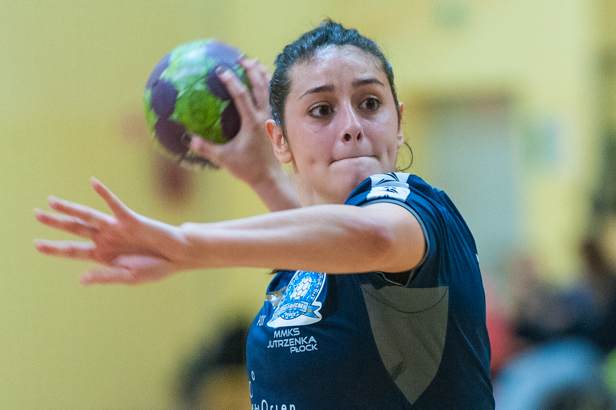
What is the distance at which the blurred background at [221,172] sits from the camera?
4.90 metres

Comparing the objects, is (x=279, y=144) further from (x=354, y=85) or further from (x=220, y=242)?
(x=220, y=242)

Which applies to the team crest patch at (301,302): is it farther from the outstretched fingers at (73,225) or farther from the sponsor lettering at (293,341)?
the outstretched fingers at (73,225)

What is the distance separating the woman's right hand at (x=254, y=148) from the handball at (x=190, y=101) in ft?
0.07

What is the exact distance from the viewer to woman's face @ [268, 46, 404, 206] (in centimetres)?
152

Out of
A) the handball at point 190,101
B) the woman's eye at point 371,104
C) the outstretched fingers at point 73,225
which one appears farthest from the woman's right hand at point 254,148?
the outstretched fingers at point 73,225

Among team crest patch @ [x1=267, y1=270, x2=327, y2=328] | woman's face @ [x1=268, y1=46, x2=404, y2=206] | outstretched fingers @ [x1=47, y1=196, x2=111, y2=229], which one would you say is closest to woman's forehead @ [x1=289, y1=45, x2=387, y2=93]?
woman's face @ [x1=268, y1=46, x2=404, y2=206]

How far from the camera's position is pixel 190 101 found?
80.4 inches

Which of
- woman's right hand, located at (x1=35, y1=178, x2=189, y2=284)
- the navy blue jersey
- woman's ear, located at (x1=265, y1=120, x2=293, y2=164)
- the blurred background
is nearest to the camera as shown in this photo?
woman's right hand, located at (x1=35, y1=178, x2=189, y2=284)

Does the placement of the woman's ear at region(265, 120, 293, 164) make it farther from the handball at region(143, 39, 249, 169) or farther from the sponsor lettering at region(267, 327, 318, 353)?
the sponsor lettering at region(267, 327, 318, 353)

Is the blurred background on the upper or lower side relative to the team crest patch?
upper

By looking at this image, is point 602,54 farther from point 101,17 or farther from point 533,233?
point 101,17

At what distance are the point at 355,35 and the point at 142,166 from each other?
413cm

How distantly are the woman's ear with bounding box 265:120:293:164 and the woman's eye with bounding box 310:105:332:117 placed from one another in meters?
0.15

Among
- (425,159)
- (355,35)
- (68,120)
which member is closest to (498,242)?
(425,159)
